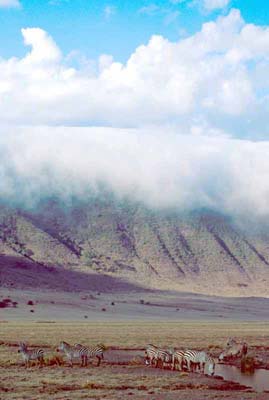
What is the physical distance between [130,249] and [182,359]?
99.1 m

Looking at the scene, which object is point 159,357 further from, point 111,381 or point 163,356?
point 111,381

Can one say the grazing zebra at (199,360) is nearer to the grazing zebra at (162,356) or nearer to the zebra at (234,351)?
the grazing zebra at (162,356)

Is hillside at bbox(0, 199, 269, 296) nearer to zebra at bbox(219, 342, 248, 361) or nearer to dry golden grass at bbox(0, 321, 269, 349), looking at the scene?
dry golden grass at bbox(0, 321, 269, 349)

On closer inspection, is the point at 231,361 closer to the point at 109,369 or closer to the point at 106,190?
the point at 109,369

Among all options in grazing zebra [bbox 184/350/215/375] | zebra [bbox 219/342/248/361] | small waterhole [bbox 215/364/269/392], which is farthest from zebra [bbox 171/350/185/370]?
zebra [bbox 219/342/248/361]

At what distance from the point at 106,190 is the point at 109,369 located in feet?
400

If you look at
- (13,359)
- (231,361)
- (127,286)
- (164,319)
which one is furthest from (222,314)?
(13,359)

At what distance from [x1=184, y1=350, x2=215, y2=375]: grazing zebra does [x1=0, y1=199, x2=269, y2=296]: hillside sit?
7286 cm

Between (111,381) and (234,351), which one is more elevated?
(234,351)

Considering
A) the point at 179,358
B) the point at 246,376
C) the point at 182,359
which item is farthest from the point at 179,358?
the point at 246,376

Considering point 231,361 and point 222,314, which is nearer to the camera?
point 231,361

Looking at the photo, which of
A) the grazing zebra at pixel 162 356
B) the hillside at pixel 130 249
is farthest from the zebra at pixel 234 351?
the hillside at pixel 130 249

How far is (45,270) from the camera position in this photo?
111 metres

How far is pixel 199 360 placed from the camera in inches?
1118
